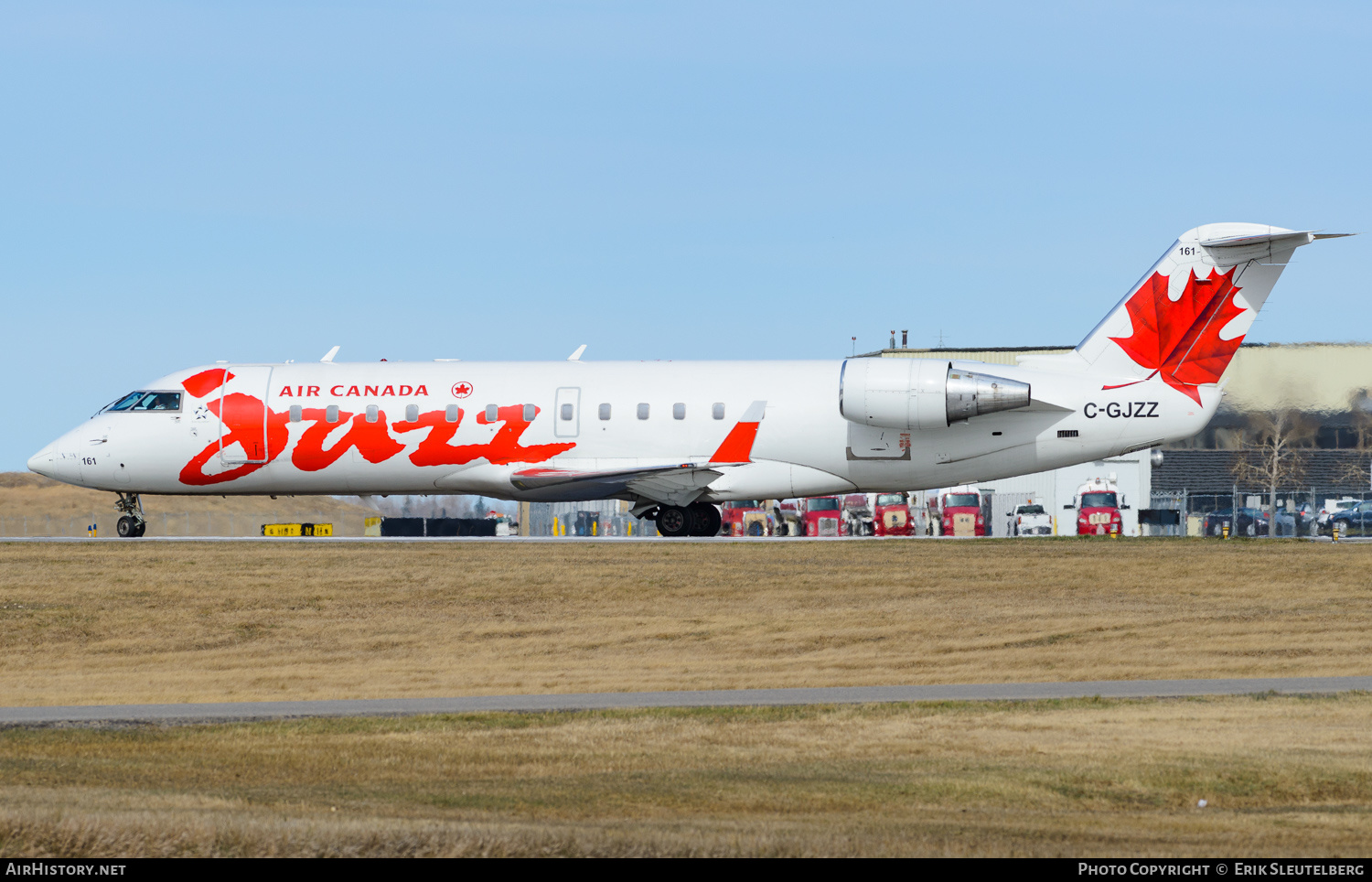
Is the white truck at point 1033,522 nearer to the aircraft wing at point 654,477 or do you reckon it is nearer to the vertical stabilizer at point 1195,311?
the vertical stabilizer at point 1195,311

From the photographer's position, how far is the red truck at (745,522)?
50.8 metres

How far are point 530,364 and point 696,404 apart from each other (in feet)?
13.8

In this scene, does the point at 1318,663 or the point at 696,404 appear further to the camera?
the point at 696,404

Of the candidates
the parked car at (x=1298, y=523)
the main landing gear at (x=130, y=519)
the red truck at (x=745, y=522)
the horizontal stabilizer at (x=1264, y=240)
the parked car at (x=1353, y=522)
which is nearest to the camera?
the horizontal stabilizer at (x=1264, y=240)

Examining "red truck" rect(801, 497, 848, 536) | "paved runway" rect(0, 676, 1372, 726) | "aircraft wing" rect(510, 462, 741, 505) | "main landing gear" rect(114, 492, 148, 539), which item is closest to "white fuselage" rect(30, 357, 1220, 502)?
"aircraft wing" rect(510, 462, 741, 505)

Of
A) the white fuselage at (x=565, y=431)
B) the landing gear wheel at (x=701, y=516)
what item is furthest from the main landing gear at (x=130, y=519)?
the landing gear wheel at (x=701, y=516)

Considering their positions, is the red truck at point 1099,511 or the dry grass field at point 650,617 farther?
the red truck at point 1099,511

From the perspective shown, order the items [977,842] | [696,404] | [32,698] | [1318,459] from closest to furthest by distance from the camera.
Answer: [977,842] < [32,698] < [696,404] < [1318,459]

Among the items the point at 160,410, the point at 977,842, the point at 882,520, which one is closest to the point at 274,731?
the point at 977,842

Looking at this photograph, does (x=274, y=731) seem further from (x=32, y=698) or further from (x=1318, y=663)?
(x=1318, y=663)

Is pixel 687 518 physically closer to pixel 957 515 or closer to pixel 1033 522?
pixel 957 515

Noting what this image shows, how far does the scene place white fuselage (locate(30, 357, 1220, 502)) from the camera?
32406mm

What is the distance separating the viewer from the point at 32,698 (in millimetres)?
19469

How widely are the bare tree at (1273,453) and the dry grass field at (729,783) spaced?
40358 millimetres
